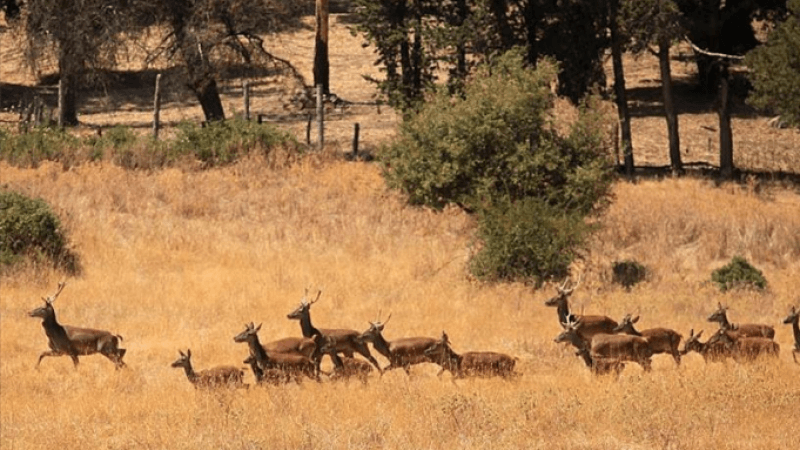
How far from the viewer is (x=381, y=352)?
685 inches

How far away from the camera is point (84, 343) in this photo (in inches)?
727

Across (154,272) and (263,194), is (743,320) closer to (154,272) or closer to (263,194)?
(154,272)

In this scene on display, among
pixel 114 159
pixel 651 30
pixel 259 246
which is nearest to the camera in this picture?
pixel 259 246

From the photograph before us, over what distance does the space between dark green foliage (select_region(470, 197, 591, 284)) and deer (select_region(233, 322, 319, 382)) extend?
9.31m

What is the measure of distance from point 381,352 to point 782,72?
2066 centimetres

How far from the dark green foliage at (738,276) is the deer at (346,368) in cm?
1071

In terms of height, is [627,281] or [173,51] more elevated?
[173,51]

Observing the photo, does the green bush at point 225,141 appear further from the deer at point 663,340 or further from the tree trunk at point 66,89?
the deer at point 663,340

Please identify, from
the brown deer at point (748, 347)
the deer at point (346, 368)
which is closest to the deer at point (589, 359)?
the brown deer at point (748, 347)

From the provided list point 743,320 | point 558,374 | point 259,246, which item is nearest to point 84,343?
point 558,374

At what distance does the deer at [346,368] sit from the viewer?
16562mm

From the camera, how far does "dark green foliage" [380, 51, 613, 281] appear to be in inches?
1072

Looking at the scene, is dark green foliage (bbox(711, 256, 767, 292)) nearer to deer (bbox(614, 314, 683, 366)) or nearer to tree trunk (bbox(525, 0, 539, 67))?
deer (bbox(614, 314, 683, 366))

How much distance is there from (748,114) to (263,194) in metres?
22.4
